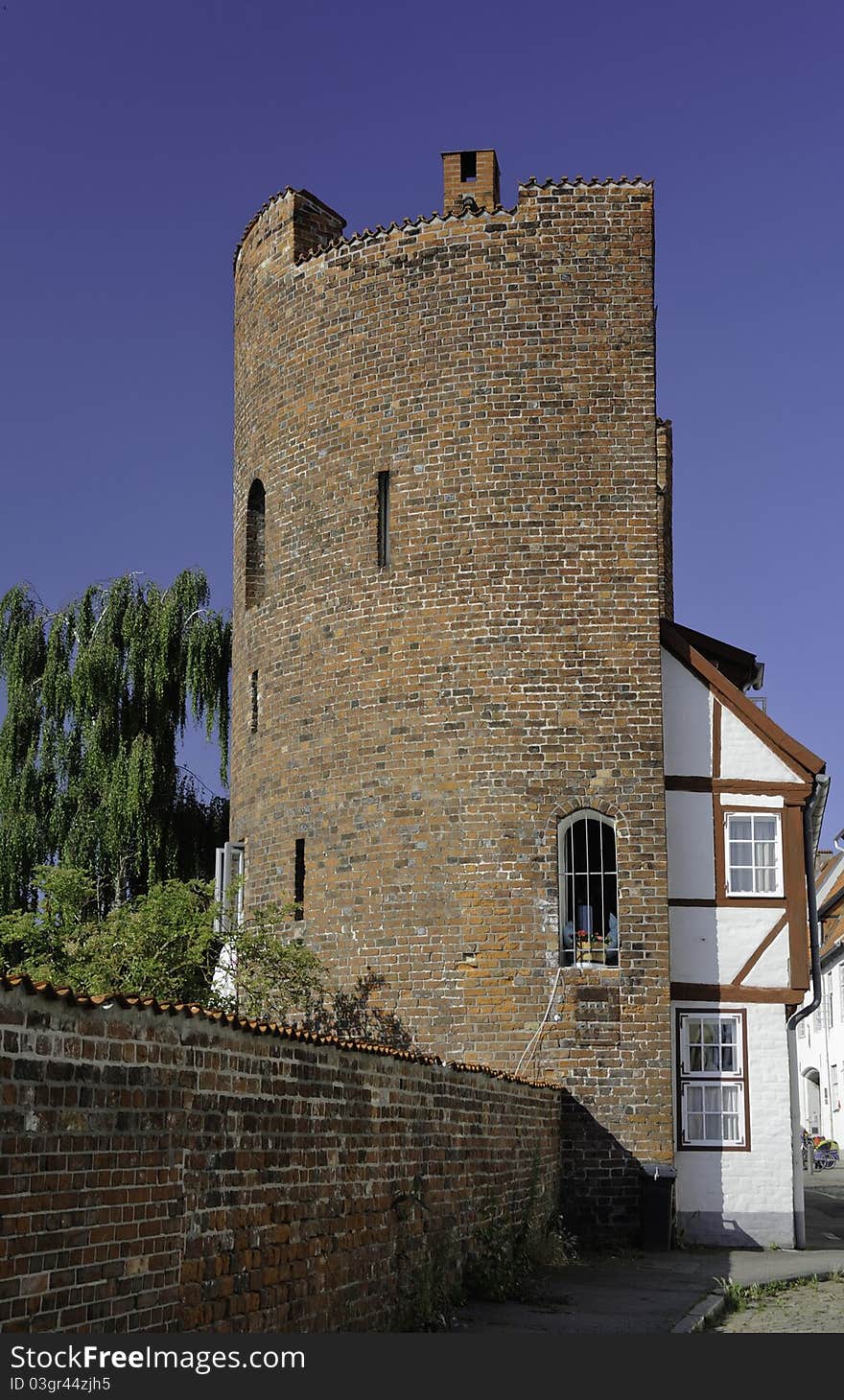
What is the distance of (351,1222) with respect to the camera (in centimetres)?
941

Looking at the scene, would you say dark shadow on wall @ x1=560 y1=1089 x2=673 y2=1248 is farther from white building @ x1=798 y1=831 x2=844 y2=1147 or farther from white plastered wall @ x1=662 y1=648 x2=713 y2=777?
white building @ x1=798 y1=831 x2=844 y2=1147

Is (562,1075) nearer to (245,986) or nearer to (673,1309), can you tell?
(245,986)

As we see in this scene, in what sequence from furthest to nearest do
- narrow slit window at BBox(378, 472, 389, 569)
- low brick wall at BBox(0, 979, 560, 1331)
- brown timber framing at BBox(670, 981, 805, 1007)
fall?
narrow slit window at BBox(378, 472, 389, 569)
brown timber framing at BBox(670, 981, 805, 1007)
low brick wall at BBox(0, 979, 560, 1331)

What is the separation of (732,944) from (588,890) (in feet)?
6.32

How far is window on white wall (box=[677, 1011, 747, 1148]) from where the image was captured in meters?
18.2

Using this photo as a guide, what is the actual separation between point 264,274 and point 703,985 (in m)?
11.2

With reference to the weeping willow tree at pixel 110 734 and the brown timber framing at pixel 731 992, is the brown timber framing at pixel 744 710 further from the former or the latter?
the weeping willow tree at pixel 110 734

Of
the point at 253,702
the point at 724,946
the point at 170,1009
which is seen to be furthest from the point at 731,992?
the point at 170,1009

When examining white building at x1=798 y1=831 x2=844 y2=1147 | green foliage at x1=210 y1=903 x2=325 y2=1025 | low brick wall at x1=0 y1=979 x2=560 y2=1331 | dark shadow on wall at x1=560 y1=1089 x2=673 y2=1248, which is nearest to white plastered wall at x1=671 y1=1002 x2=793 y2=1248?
dark shadow on wall at x1=560 y1=1089 x2=673 y2=1248

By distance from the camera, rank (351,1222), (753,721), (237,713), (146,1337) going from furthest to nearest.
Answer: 1. (237,713)
2. (753,721)
3. (351,1222)
4. (146,1337)

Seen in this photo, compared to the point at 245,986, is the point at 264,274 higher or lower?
higher

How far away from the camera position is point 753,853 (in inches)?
746

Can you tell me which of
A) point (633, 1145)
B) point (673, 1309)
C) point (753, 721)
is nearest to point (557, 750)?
point (753, 721)

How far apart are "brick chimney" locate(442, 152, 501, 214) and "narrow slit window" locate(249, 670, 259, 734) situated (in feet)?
21.8
